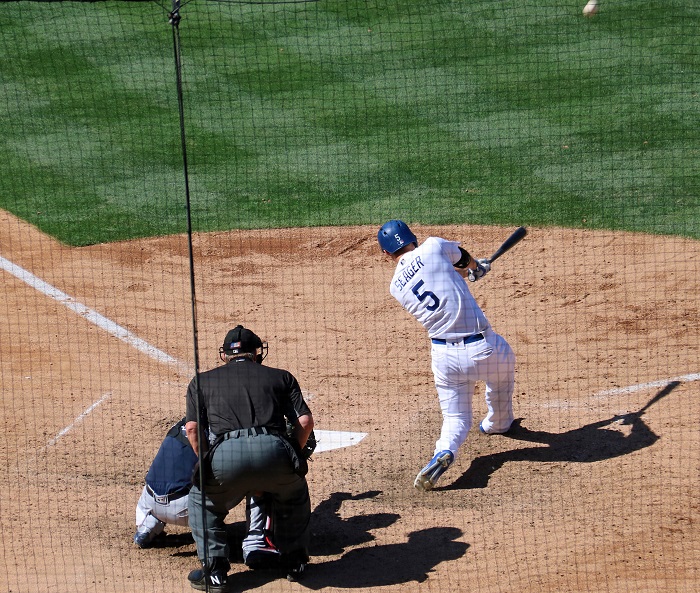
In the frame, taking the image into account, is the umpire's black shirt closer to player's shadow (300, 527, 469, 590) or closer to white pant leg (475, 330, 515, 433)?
player's shadow (300, 527, 469, 590)

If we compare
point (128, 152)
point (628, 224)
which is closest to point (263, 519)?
point (628, 224)

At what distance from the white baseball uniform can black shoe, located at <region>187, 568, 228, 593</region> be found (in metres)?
1.81

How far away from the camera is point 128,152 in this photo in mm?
13336

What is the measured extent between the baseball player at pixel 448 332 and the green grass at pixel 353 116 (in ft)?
14.2

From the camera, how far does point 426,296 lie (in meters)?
6.95

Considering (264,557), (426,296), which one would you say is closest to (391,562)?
(264,557)

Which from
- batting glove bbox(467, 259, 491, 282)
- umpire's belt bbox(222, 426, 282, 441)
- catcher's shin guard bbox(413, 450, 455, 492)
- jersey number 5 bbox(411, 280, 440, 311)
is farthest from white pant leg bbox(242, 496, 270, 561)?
batting glove bbox(467, 259, 491, 282)

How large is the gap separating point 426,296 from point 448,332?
298 millimetres

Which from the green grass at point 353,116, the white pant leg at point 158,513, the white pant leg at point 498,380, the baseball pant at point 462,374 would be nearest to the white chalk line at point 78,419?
the white pant leg at point 158,513

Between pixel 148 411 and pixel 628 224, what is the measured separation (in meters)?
5.62

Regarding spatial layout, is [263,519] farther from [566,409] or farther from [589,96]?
[589,96]

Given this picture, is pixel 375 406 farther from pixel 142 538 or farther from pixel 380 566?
pixel 142 538

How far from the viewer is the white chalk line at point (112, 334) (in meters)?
7.76

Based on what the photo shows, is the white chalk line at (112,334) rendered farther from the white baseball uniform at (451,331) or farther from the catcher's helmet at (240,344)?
the catcher's helmet at (240,344)
